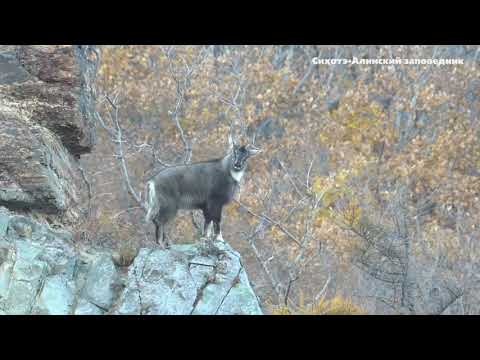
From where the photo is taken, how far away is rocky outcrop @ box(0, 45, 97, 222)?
11.4m

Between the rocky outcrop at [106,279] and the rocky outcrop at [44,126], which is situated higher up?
the rocky outcrop at [44,126]

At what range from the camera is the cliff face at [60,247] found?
10.3 meters

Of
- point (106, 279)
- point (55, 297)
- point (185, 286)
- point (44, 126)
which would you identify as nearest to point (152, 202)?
point (106, 279)

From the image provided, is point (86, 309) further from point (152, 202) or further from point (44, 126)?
point (44, 126)

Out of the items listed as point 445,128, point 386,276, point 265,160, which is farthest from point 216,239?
point 445,128

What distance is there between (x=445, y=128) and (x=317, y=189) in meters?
13.9

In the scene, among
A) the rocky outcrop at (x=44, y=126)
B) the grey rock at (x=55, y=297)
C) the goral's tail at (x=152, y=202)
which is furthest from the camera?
the goral's tail at (x=152, y=202)

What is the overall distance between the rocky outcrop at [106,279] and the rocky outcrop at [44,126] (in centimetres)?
63

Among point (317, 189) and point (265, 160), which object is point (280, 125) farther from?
point (317, 189)

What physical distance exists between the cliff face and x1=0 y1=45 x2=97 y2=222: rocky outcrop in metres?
0.02

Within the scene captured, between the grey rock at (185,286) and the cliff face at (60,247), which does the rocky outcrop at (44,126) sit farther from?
the grey rock at (185,286)

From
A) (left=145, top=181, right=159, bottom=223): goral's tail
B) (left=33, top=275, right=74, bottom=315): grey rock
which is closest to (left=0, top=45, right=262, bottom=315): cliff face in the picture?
(left=33, top=275, right=74, bottom=315): grey rock

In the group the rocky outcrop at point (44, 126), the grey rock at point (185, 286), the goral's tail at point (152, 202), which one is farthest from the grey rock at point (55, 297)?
the goral's tail at point (152, 202)

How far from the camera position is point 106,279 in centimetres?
1082
